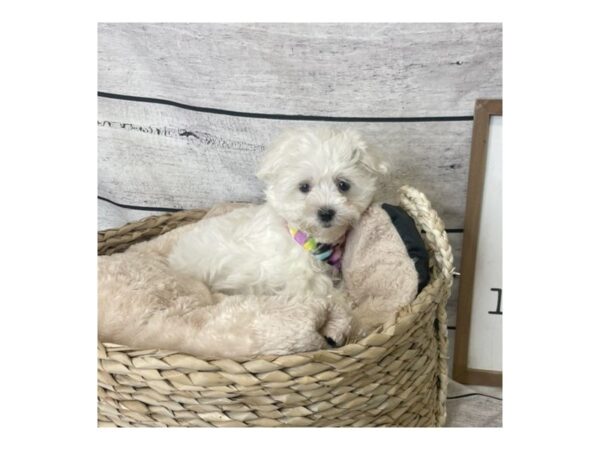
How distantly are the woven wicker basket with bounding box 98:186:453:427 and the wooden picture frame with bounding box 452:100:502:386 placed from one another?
1.35 feet

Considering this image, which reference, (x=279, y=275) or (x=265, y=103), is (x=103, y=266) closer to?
(x=279, y=275)

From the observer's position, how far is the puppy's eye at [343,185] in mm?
1408

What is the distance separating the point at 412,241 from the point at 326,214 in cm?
23

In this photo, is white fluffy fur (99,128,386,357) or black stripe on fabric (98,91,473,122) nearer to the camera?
white fluffy fur (99,128,386,357)

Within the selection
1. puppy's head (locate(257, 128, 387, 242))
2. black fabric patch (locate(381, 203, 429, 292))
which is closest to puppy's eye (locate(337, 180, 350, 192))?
puppy's head (locate(257, 128, 387, 242))

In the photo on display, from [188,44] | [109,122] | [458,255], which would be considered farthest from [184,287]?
[458,255]

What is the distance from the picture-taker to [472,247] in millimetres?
1701

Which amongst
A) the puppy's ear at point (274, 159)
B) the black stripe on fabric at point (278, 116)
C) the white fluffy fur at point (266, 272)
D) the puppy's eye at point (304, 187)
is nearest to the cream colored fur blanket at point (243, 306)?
the white fluffy fur at point (266, 272)

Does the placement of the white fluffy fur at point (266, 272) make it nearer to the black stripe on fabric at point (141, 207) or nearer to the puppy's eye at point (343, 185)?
the puppy's eye at point (343, 185)

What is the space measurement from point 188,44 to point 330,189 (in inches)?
26.1

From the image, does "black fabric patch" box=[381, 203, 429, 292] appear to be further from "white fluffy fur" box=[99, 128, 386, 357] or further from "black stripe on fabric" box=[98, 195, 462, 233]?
"black stripe on fabric" box=[98, 195, 462, 233]

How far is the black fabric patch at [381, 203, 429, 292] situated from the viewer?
1.31m

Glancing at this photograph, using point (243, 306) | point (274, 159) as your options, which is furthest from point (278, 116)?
point (243, 306)

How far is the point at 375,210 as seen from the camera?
4.59 feet
